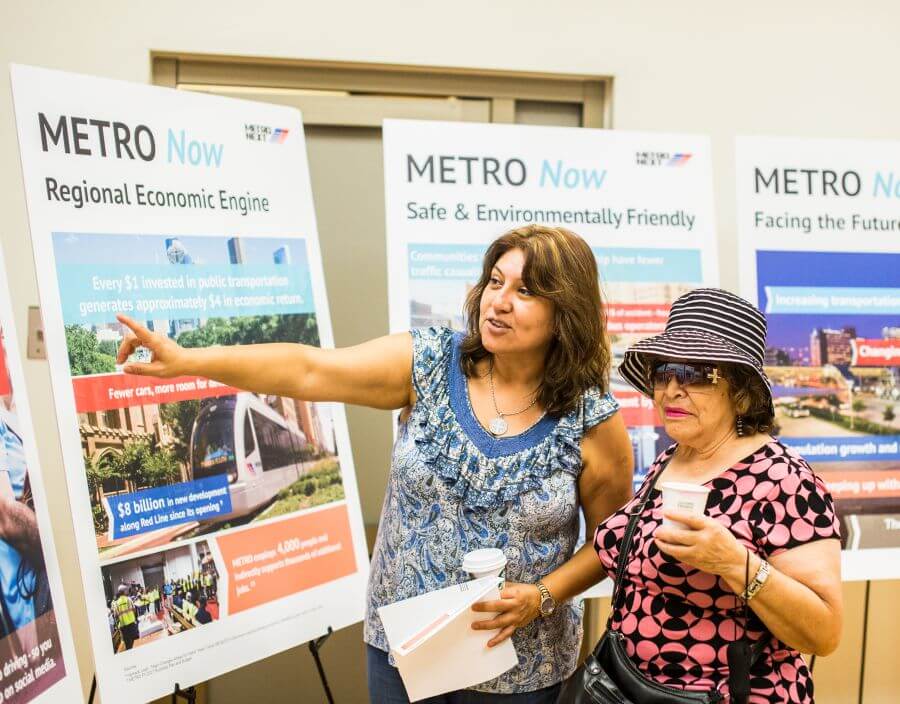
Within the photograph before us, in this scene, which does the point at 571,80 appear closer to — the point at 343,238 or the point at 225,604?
the point at 343,238

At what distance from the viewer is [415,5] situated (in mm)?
3107

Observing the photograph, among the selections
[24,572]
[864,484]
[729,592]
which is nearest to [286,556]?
[24,572]

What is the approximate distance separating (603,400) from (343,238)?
1785 mm

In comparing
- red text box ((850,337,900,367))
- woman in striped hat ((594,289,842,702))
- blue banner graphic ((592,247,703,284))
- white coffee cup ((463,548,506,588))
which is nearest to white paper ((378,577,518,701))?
white coffee cup ((463,548,506,588))

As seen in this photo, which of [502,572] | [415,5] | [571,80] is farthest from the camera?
[571,80]

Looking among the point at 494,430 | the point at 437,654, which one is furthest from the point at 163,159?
the point at 437,654

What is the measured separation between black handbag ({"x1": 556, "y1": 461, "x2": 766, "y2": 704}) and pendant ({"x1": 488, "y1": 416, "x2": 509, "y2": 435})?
322 millimetres

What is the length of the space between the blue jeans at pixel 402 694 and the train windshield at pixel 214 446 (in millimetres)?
628

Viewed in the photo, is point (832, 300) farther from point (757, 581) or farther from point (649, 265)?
point (757, 581)

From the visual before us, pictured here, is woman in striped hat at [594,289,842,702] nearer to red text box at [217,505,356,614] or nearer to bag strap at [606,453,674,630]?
bag strap at [606,453,674,630]

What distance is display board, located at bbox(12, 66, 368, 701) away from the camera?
1802 millimetres

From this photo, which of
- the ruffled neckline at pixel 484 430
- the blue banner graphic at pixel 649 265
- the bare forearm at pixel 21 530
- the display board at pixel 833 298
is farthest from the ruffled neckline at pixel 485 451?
the display board at pixel 833 298

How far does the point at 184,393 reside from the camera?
6.61 ft

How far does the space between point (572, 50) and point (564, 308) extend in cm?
198
